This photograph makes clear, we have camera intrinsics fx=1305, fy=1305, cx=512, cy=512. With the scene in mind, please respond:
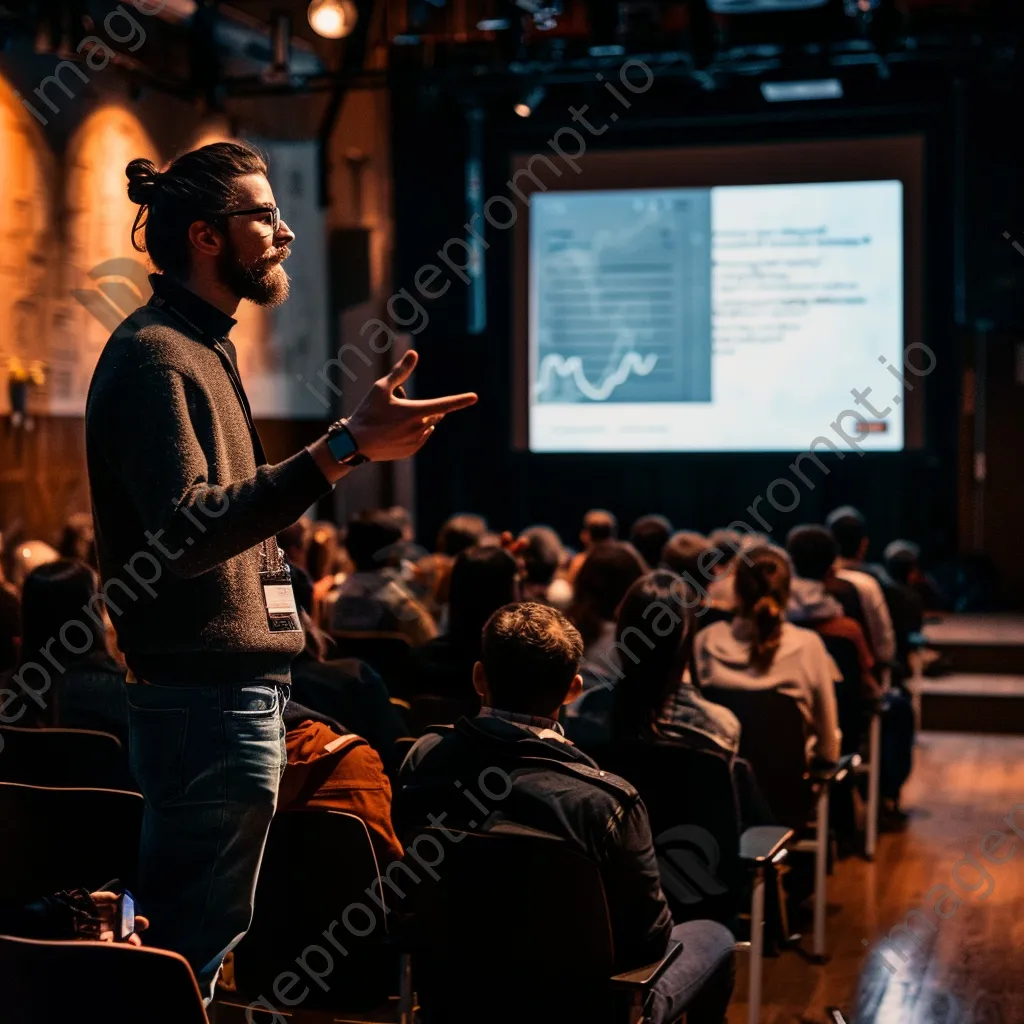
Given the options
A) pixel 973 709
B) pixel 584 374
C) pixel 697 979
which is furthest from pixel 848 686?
pixel 584 374

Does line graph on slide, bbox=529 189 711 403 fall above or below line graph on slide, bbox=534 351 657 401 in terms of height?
above

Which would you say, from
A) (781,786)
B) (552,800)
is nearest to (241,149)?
(552,800)

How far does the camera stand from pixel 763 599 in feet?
12.2

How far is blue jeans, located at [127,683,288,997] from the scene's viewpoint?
63.4 inches

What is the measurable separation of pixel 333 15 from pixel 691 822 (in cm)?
595

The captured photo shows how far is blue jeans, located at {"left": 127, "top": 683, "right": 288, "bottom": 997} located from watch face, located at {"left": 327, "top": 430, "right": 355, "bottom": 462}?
1.08 feet

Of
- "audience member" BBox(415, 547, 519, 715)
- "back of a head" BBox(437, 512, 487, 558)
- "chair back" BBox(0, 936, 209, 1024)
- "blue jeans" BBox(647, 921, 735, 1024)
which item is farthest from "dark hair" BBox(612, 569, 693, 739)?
"back of a head" BBox(437, 512, 487, 558)

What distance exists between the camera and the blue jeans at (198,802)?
1.61 meters

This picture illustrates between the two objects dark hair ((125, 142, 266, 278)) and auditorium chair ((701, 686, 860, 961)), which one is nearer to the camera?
dark hair ((125, 142, 266, 278))

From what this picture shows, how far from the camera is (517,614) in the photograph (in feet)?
6.59

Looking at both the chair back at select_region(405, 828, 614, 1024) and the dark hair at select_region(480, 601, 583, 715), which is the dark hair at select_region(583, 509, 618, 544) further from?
the chair back at select_region(405, 828, 614, 1024)

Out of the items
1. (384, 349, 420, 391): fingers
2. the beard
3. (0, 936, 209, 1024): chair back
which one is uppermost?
the beard

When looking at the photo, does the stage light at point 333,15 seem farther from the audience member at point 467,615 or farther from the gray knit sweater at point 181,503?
the gray knit sweater at point 181,503

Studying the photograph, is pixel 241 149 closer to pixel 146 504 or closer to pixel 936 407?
pixel 146 504
